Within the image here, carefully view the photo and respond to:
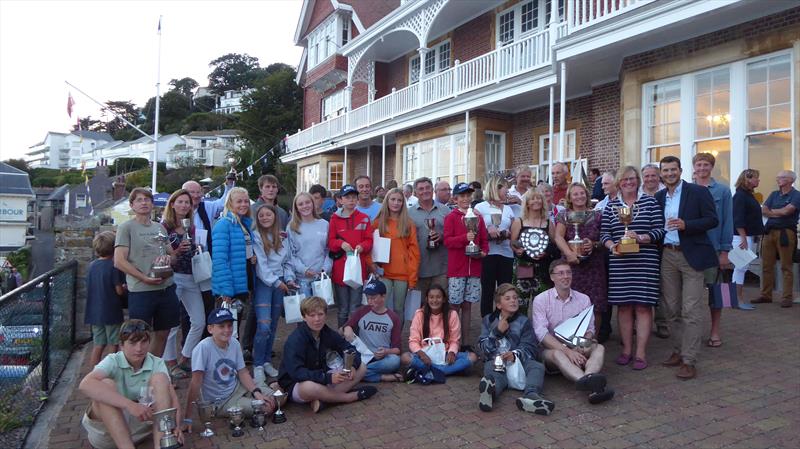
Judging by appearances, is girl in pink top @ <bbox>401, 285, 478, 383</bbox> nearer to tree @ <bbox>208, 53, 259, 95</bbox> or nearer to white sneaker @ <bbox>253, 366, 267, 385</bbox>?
white sneaker @ <bbox>253, 366, 267, 385</bbox>

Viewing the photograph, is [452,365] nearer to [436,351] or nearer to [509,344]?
[436,351]

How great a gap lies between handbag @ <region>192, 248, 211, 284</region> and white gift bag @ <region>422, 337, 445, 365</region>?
7.10 feet

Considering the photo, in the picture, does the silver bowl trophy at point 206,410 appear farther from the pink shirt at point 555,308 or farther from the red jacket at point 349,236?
the pink shirt at point 555,308

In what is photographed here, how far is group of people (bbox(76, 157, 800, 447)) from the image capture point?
4.32 meters

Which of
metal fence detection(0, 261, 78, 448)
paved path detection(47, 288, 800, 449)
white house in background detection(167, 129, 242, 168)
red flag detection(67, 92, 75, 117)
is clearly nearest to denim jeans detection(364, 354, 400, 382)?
paved path detection(47, 288, 800, 449)

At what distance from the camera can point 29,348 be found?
189 inches

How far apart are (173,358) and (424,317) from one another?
2.51 meters

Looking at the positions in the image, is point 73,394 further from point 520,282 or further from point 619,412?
point 619,412

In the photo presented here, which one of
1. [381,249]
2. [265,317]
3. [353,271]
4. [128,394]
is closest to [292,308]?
[265,317]

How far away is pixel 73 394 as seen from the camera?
4996 millimetres

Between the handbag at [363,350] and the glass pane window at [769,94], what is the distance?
7.62m

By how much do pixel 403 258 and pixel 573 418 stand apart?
2.36 meters

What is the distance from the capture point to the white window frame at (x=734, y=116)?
8.22m

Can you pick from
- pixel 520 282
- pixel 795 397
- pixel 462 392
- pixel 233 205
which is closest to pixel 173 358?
pixel 233 205
